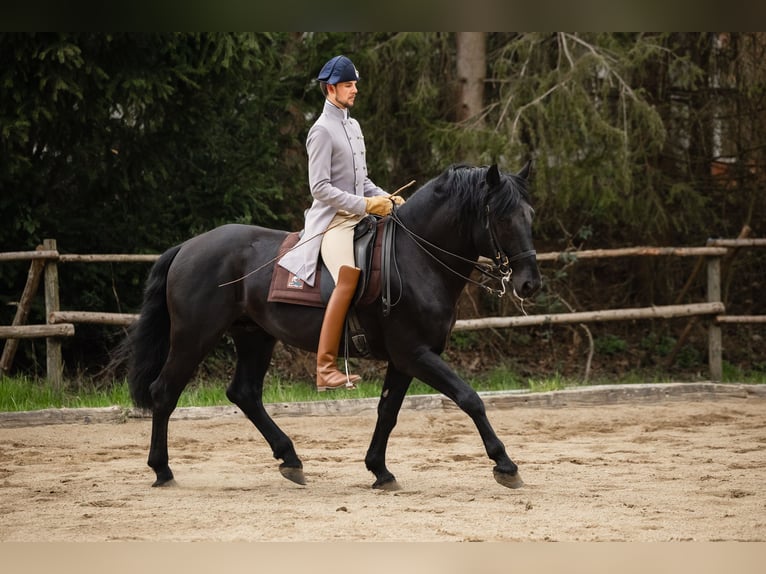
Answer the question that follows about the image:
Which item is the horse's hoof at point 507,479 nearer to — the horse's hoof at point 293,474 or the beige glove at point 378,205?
the horse's hoof at point 293,474

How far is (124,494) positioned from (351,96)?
8.43 feet

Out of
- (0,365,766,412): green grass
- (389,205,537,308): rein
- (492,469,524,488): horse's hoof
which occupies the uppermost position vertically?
(389,205,537,308): rein

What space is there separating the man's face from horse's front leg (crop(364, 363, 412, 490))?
1554 mm

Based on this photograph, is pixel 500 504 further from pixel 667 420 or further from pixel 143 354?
pixel 667 420

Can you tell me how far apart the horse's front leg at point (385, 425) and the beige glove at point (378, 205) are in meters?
0.93

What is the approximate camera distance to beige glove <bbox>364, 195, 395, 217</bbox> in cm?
524

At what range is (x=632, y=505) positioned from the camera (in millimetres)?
4750

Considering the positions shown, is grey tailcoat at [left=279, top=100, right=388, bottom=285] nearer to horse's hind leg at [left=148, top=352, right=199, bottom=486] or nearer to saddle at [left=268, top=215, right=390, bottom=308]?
saddle at [left=268, top=215, right=390, bottom=308]

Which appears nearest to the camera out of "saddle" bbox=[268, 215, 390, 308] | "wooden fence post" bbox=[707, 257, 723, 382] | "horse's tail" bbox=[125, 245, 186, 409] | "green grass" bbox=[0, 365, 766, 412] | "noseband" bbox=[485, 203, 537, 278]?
"noseband" bbox=[485, 203, 537, 278]

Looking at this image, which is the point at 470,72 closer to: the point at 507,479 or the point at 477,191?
the point at 477,191

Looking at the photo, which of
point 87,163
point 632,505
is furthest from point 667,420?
point 87,163

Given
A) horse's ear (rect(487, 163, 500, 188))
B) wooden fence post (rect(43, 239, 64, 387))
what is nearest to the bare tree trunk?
wooden fence post (rect(43, 239, 64, 387))

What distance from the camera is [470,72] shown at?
1162 centimetres

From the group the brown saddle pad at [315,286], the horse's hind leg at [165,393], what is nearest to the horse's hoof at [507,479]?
the brown saddle pad at [315,286]
